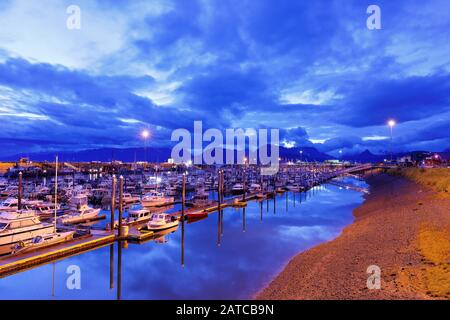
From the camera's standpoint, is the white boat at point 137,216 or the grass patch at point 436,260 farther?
the white boat at point 137,216

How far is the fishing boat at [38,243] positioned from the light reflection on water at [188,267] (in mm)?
1542

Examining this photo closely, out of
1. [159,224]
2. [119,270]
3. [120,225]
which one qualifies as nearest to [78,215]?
[159,224]

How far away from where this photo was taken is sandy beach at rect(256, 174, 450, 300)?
13512 millimetres

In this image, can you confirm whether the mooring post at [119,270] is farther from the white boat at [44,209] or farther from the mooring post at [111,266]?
the white boat at [44,209]

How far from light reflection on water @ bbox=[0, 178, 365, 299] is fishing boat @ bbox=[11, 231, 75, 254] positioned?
1.54 metres

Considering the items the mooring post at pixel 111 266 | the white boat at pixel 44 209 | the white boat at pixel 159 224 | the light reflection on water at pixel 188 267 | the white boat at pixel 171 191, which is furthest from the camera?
the white boat at pixel 171 191

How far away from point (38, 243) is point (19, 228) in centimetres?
289

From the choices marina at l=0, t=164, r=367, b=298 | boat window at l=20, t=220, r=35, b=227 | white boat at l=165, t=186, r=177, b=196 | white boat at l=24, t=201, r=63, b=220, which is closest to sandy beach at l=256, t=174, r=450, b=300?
marina at l=0, t=164, r=367, b=298

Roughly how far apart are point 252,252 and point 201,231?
9947 millimetres

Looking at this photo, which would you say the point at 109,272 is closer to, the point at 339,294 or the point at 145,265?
the point at 145,265

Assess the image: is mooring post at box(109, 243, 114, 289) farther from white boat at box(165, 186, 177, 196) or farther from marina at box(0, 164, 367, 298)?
white boat at box(165, 186, 177, 196)

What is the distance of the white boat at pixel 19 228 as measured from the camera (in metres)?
22.7

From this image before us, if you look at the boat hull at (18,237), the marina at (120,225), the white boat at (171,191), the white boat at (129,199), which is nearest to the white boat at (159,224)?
the marina at (120,225)
